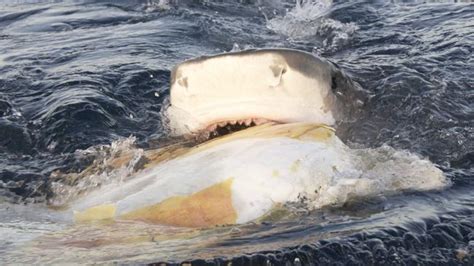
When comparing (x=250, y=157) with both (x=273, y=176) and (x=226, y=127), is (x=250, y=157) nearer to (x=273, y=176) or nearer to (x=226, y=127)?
(x=273, y=176)

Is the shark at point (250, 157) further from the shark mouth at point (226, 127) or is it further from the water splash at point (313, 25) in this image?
the water splash at point (313, 25)

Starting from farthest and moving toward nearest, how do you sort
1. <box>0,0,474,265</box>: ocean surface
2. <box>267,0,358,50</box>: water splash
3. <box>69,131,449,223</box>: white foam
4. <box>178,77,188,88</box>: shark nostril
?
<box>267,0,358,50</box>: water splash, <box>178,77,188,88</box>: shark nostril, <box>69,131,449,223</box>: white foam, <box>0,0,474,265</box>: ocean surface

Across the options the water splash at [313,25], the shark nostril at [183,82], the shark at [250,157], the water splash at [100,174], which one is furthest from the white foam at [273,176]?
the water splash at [313,25]

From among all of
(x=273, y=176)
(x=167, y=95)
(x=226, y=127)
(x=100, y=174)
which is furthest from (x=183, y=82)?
(x=167, y=95)

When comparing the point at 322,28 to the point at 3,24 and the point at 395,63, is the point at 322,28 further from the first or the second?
the point at 3,24

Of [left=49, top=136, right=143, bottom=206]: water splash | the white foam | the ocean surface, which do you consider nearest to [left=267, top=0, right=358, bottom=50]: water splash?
the ocean surface

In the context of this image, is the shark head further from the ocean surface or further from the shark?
the ocean surface

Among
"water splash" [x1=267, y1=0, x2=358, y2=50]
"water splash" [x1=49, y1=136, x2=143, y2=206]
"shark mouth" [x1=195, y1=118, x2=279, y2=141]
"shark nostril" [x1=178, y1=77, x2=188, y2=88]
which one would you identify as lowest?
"water splash" [x1=267, y1=0, x2=358, y2=50]

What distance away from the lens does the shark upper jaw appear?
9.75 feet

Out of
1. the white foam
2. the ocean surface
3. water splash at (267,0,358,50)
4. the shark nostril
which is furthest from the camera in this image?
water splash at (267,0,358,50)

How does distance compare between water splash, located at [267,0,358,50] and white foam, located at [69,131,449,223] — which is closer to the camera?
white foam, located at [69,131,449,223]

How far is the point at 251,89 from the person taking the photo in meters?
3.01

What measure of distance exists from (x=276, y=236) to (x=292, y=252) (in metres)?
0.12

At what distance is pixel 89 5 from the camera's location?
336 inches
